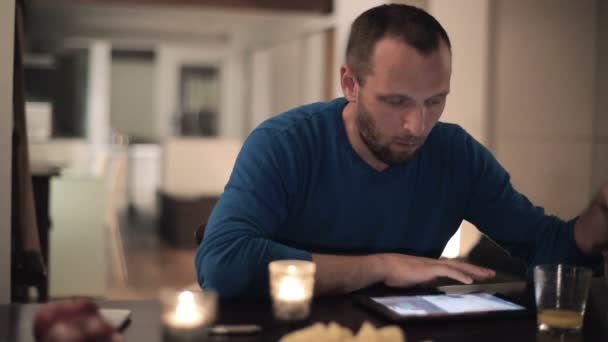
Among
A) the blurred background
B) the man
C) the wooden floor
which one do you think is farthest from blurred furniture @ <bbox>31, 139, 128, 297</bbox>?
the man

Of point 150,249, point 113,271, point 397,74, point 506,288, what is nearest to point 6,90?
point 397,74

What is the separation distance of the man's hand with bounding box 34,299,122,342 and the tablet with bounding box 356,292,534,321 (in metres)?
0.47

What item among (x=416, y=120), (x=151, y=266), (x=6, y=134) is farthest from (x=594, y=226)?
(x=151, y=266)

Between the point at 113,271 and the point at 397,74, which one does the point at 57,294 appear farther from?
the point at 397,74

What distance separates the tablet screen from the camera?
1.18m

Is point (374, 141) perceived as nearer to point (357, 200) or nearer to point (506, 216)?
point (357, 200)

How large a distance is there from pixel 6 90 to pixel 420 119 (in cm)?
180

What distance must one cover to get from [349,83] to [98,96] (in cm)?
776

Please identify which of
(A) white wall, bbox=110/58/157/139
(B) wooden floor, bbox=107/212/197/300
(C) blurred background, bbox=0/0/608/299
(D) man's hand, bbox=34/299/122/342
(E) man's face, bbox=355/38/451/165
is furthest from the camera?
(A) white wall, bbox=110/58/157/139

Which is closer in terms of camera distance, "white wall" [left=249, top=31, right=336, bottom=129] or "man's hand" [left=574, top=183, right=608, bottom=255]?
"man's hand" [left=574, top=183, right=608, bottom=255]

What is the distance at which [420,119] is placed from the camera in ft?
4.67

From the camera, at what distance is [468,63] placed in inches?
153

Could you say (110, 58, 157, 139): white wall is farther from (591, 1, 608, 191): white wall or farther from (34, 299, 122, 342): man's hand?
(34, 299, 122, 342): man's hand

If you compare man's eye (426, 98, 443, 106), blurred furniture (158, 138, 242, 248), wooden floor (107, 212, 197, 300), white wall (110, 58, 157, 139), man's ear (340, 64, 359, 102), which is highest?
man's ear (340, 64, 359, 102)
